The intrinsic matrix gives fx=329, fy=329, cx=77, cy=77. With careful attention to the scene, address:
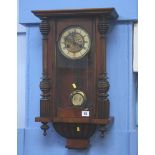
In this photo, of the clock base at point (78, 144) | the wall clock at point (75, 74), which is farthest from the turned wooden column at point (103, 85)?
the clock base at point (78, 144)

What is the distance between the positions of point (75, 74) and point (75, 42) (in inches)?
5.5

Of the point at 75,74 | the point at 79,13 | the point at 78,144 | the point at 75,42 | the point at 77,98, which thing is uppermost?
the point at 79,13

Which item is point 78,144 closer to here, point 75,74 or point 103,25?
point 75,74

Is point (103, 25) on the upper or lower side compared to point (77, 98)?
upper

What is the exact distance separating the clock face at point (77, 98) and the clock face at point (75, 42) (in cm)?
15

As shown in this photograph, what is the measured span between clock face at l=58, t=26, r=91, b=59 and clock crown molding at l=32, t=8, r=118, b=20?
0.22 ft

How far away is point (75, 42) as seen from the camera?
1.42 meters

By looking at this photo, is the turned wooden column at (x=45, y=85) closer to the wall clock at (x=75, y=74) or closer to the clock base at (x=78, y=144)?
the wall clock at (x=75, y=74)

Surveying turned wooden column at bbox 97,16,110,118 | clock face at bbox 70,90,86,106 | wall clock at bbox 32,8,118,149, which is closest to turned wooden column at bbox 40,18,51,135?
wall clock at bbox 32,8,118,149

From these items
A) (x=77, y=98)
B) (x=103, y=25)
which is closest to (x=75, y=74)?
(x=77, y=98)

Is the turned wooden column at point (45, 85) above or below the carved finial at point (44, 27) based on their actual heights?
below

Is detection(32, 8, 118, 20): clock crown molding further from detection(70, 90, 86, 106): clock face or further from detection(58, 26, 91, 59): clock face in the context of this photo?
detection(70, 90, 86, 106): clock face

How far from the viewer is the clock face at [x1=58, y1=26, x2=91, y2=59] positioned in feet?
4.62

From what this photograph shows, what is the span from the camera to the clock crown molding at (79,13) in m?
1.35
